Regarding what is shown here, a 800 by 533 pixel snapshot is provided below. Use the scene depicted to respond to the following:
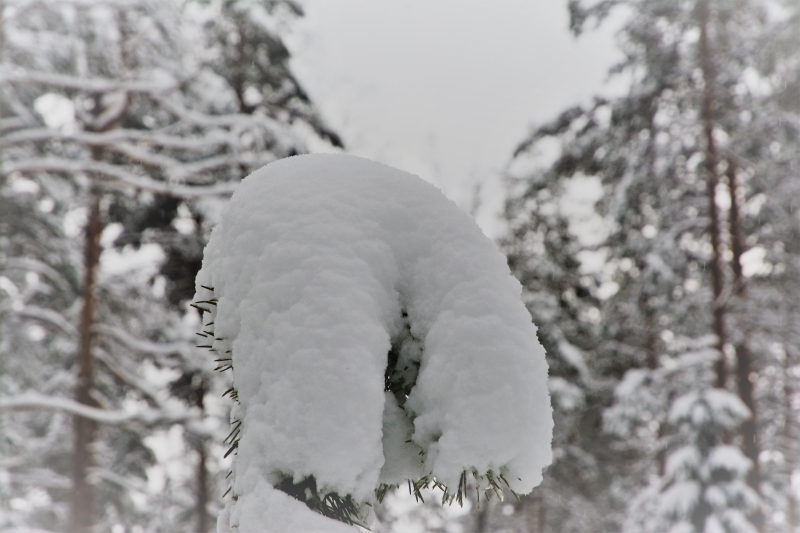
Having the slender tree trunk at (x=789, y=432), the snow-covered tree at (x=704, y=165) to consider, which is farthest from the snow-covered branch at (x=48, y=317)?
the slender tree trunk at (x=789, y=432)

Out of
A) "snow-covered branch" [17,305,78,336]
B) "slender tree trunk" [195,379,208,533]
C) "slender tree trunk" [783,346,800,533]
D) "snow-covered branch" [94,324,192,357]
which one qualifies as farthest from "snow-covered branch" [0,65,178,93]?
"slender tree trunk" [783,346,800,533]

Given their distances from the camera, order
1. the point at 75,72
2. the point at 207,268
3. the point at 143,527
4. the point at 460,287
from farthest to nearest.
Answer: the point at 143,527 < the point at 75,72 < the point at 207,268 < the point at 460,287

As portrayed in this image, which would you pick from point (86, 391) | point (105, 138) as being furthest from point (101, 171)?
point (86, 391)

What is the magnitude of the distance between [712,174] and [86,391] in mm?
9771

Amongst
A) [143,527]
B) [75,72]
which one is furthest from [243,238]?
[143,527]

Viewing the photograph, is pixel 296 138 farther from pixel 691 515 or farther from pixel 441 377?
pixel 691 515

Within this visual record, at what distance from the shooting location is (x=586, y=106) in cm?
896

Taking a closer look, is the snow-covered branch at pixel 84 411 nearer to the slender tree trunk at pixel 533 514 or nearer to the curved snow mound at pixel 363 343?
the curved snow mound at pixel 363 343

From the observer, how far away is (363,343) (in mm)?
1185

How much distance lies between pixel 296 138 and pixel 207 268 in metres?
6.09

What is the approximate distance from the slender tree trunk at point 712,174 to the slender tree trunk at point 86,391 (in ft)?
30.0

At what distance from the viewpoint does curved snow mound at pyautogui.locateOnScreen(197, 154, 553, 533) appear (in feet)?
3.70

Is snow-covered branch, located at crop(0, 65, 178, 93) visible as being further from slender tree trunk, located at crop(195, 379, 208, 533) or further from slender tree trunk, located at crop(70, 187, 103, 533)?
slender tree trunk, located at crop(195, 379, 208, 533)

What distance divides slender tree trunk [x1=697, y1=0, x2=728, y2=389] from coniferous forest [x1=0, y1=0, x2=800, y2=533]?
0.11ft
